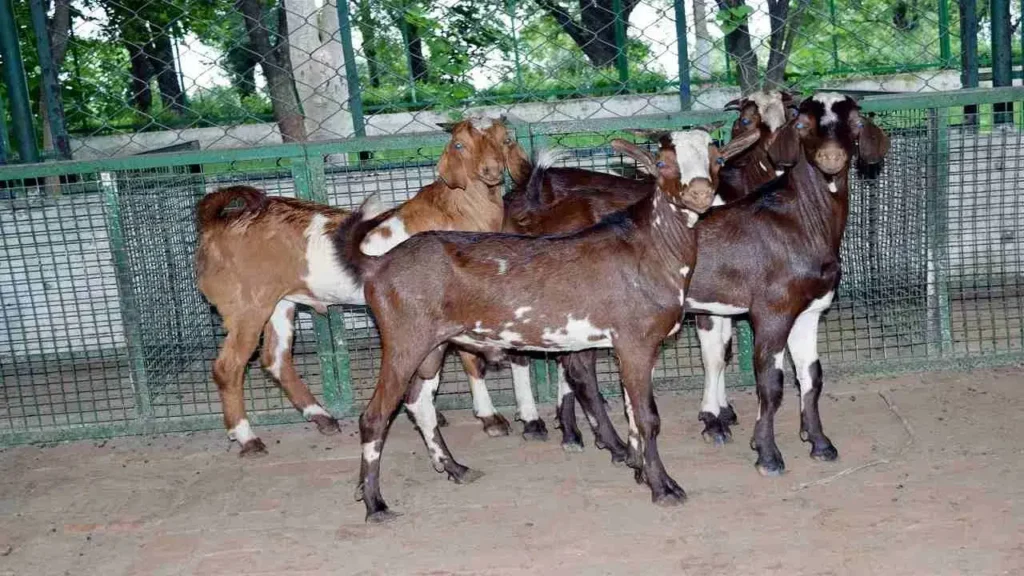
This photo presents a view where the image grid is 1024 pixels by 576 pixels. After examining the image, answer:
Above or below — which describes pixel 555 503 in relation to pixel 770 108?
below

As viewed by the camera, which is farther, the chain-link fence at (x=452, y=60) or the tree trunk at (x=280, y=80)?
the tree trunk at (x=280, y=80)

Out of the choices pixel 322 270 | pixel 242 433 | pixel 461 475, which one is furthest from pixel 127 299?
pixel 461 475

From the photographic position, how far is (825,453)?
571 centimetres

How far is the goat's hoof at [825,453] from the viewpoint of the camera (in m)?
5.70

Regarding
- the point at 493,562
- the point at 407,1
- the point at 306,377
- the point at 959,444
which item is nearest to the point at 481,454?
the point at 493,562

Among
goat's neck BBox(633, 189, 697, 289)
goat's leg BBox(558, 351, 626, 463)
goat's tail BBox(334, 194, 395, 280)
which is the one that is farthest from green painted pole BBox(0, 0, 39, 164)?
goat's neck BBox(633, 189, 697, 289)

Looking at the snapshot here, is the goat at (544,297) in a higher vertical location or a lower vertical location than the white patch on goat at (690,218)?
lower

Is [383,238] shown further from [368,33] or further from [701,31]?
[701,31]

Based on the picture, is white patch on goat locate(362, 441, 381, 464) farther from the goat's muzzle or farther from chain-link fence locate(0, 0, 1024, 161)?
chain-link fence locate(0, 0, 1024, 161)

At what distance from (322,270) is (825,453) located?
285 centimetres

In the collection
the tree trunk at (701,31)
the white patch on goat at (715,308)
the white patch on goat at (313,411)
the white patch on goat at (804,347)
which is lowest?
the white patch on goat at (313,411)

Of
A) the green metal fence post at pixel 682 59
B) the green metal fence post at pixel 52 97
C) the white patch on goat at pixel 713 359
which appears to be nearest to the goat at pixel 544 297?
the white patch on goat at pixel 713 359

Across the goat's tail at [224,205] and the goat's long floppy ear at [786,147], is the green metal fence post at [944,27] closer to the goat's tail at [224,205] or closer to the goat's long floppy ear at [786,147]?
the goat's long floppy ear at [786,147]

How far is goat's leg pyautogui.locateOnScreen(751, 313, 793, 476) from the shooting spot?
5.60 meters
